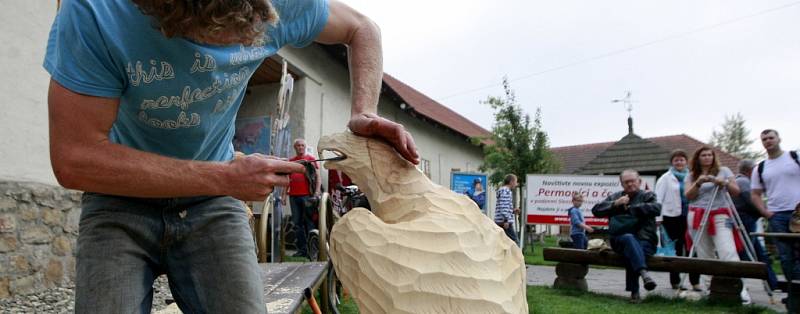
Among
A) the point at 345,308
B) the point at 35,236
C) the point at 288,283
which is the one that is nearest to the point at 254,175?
the point at 288,283

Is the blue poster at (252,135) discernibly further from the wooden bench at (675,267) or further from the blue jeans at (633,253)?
the blue jeans at (633,253)

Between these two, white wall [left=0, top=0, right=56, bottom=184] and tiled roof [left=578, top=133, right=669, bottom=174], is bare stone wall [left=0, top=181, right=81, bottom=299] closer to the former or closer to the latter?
white wall [left=0, top=0, right=56, bottom=184]

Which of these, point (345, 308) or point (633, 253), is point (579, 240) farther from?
point (345, 308)

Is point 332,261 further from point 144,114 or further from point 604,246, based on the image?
point 604,246

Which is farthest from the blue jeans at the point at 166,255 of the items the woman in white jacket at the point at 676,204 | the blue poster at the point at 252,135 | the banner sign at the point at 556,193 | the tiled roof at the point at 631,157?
the tiled roof at the point at 631,157

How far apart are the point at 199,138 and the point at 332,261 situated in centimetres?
50

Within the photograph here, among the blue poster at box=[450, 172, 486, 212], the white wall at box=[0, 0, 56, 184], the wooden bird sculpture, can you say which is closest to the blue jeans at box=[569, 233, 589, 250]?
the blue poster at box=[450, 172, 486, 212]

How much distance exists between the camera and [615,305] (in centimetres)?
450

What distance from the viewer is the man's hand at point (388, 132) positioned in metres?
1.22

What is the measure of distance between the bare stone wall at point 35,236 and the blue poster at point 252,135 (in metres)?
3.73

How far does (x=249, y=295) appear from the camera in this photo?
1419mm

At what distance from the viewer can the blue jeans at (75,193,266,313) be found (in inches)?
48.6

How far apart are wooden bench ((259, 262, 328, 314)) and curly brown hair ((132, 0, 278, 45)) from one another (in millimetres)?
877

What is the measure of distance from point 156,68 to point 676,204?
17.0 feet
